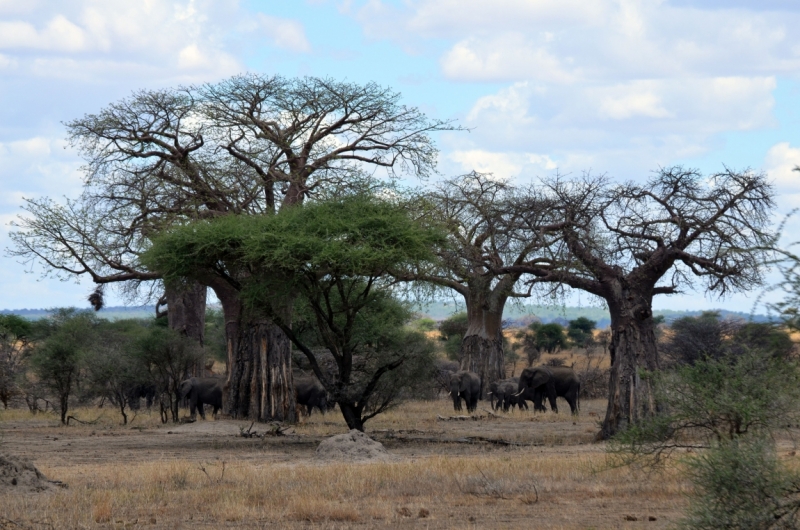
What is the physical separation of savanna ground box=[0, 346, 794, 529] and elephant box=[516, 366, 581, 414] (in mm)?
12057

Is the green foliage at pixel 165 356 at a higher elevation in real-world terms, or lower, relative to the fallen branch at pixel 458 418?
higher

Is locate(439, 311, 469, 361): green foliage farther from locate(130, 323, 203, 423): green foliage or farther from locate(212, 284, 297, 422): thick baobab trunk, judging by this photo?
locate(212, 284, 297, 422): thick baobab trunk

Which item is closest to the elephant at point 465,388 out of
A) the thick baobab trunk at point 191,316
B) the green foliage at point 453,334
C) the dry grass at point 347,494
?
the thick baobab trunk at point 191,316

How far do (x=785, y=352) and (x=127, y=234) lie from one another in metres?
18.3

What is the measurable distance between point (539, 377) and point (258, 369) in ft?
37.4

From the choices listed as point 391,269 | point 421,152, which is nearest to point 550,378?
point 421,152

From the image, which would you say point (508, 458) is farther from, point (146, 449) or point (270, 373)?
point (270, 373)

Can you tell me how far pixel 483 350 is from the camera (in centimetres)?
3562

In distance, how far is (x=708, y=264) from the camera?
18.1m

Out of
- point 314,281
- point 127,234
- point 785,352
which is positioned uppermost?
point 127,234

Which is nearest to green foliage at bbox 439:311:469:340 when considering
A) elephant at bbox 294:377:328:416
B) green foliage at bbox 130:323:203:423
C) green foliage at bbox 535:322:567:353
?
green foliage at bbox 535:322:567:353

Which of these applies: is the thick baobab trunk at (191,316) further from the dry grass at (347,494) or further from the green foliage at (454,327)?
the green foliage at (454,327)

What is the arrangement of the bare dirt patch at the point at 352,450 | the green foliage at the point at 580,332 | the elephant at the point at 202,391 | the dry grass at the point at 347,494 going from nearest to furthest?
the dry grass at the point at 347,494
the bare dirt patch at the point at 352,450
the elephant at the point at 202,391
the green foliage at the point at 580,332

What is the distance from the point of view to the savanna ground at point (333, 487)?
400 inches
